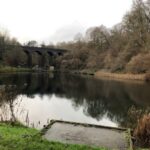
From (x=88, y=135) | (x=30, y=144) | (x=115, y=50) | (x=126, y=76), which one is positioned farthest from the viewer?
(x=115, y=50)

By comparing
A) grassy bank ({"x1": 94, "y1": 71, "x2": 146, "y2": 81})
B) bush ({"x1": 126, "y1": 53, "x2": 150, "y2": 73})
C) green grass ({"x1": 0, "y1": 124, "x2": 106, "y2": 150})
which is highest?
bush ({"x1": 126, "y1": 53, "x2": 150, "y2": 73})

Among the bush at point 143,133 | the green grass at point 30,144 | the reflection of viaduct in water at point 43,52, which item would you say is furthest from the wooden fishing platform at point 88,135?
the reflection of viaduct in water at point 43,52

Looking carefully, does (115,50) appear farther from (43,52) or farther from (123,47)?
(43,52)

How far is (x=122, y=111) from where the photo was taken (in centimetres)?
1429

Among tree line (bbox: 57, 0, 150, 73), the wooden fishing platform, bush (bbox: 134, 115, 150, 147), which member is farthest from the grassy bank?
the wooden fishing platform

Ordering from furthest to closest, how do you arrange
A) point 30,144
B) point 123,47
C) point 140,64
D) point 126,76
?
point 123,47, point 126,76, point 140,64, point 30,144

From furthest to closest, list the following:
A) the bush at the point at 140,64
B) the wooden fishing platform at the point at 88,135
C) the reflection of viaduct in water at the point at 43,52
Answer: the reflection of viaduct in water at the point at 43,52
the bush at the point at 140,64
the wooden fishing platform at the point at 88,135

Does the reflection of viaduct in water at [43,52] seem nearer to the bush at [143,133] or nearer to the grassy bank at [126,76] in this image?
the grassy bank at [126,76]

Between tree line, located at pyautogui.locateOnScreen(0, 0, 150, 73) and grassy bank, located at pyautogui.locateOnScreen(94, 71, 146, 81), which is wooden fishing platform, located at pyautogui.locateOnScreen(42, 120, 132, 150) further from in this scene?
tree line, located at pyautogui.locateOnScreen(0, 0, 150, 73)

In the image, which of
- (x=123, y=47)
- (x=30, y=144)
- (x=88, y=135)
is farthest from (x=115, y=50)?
(x=30, y=144)

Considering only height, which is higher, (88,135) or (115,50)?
(115,50)

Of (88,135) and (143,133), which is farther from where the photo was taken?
(143,133)

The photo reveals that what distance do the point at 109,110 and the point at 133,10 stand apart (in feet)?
99.4

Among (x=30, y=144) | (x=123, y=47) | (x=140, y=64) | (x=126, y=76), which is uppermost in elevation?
(x=123, y=47)
